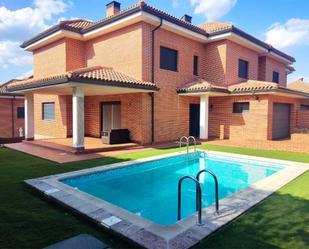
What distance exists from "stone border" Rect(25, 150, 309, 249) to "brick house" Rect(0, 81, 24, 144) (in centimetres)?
2519

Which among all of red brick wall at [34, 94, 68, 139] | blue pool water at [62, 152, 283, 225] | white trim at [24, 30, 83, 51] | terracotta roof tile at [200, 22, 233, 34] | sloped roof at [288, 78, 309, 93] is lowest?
blue pool water at [62, 152, 283, 225]

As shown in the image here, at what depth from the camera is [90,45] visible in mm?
19875

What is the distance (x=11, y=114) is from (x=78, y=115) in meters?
21.6

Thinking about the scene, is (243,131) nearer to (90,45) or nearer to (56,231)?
(90,45)

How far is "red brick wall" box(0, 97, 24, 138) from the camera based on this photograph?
2898cm

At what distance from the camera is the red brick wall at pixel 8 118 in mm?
28984

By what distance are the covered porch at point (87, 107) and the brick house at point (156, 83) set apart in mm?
79

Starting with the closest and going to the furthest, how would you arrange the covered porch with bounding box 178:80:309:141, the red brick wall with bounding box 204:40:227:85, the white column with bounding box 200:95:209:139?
the covered porch with bounding box 178:80:309:141
the white column with bounding box 200:95:209:139
the red brick wall with bounding box 204:40:227:85

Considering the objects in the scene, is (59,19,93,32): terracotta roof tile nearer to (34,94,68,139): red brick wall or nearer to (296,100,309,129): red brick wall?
(34,94,68,139): red brick wall

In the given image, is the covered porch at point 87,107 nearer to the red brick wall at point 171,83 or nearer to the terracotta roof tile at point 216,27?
the red brick wall at point 171,83

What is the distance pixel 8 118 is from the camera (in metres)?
29.5

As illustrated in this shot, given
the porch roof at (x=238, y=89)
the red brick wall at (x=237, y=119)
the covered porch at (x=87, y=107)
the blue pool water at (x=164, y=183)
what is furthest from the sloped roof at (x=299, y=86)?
the blue pool water at (x=164, y=183)

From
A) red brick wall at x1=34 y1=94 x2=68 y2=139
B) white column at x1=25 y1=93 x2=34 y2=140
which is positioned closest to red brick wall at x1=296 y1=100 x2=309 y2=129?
red brick wall at x1=34 y1=94 x2=68 y2=139

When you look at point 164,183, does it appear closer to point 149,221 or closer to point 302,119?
point 149,221
